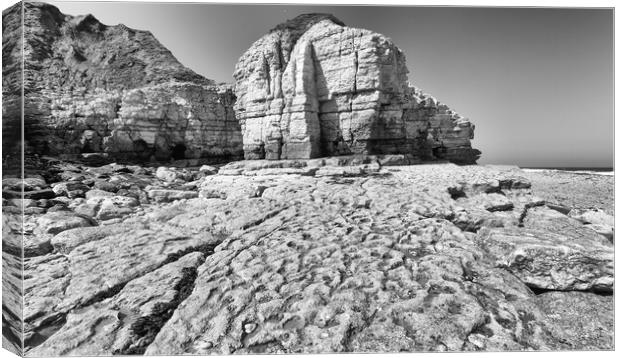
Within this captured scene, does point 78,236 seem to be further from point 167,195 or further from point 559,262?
point 559,262

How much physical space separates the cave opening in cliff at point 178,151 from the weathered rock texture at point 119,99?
0.19ft

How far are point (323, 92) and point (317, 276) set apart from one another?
8.17 meters

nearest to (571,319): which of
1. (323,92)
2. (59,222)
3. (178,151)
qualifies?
(59,222)

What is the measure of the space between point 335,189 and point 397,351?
3998mm

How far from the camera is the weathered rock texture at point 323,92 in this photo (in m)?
9.36

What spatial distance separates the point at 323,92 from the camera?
10.0 metres

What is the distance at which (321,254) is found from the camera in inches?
143

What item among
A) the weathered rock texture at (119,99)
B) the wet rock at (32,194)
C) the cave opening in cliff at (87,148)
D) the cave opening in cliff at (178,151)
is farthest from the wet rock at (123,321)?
the cave opening in cliff at (87,148)

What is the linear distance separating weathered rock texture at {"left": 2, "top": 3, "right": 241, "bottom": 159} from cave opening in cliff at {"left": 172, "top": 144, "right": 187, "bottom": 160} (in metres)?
0.06

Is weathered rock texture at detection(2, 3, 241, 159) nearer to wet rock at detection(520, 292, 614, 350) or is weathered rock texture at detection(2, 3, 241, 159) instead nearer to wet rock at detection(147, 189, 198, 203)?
wet rock at detection(147, 189, 198, 203)

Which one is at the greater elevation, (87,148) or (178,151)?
(87,148)

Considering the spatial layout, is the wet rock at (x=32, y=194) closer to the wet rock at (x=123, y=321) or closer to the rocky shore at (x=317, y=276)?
the rocky shore at (x=317, y=276)

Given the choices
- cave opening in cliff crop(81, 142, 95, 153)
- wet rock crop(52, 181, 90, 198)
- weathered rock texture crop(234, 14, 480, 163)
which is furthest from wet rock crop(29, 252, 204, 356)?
cave opening in cliff crop(81, 142, 95, 153)

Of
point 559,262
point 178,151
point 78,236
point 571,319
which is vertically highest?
point 178,151
